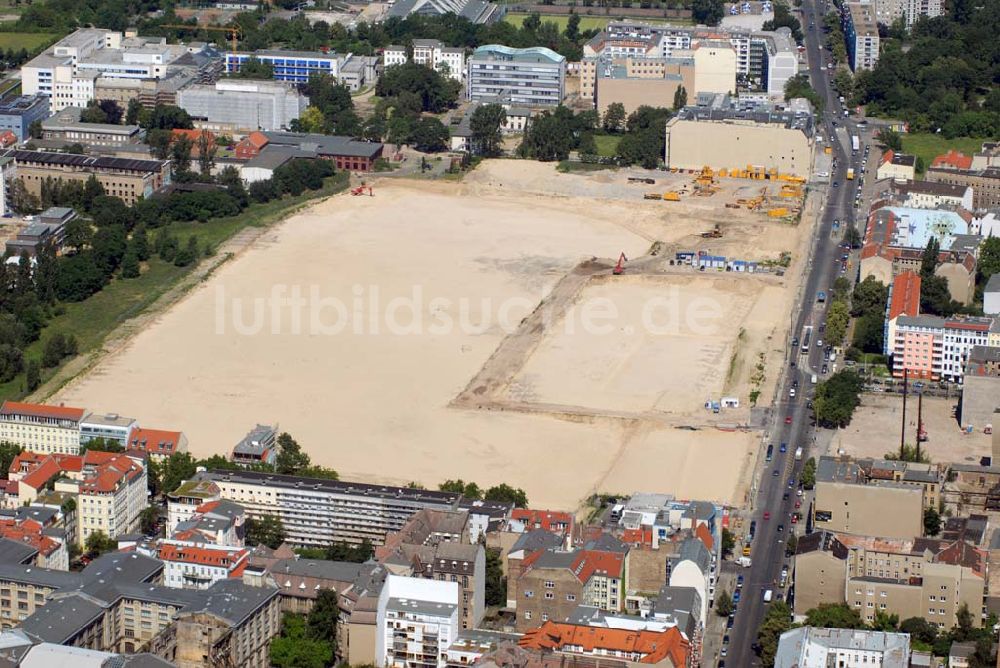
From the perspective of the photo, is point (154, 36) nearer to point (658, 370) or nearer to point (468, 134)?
point (468, 134)

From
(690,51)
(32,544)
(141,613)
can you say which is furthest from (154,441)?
(690,51)

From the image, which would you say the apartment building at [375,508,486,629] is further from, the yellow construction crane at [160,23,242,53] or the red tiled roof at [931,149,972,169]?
the yellow construction crane at [160,23,242,53]


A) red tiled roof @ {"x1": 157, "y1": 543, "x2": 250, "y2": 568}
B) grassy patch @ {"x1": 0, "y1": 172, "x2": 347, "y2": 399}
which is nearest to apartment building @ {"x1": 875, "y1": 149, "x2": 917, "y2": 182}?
grassy patch @ {"x1": 0, "y1": 172, "x2": 347, "y2": 399}

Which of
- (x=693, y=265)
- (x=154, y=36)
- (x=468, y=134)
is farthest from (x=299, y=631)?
(x=154, y=36)

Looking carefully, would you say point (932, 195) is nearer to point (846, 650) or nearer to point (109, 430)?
point (109, 430)

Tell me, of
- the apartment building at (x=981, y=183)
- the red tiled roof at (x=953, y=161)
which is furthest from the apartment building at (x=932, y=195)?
the red tiled roof at (x=953, y=161)

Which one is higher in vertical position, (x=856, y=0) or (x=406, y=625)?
(x=856, y=0)

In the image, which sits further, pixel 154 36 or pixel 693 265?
pixel 154 36
